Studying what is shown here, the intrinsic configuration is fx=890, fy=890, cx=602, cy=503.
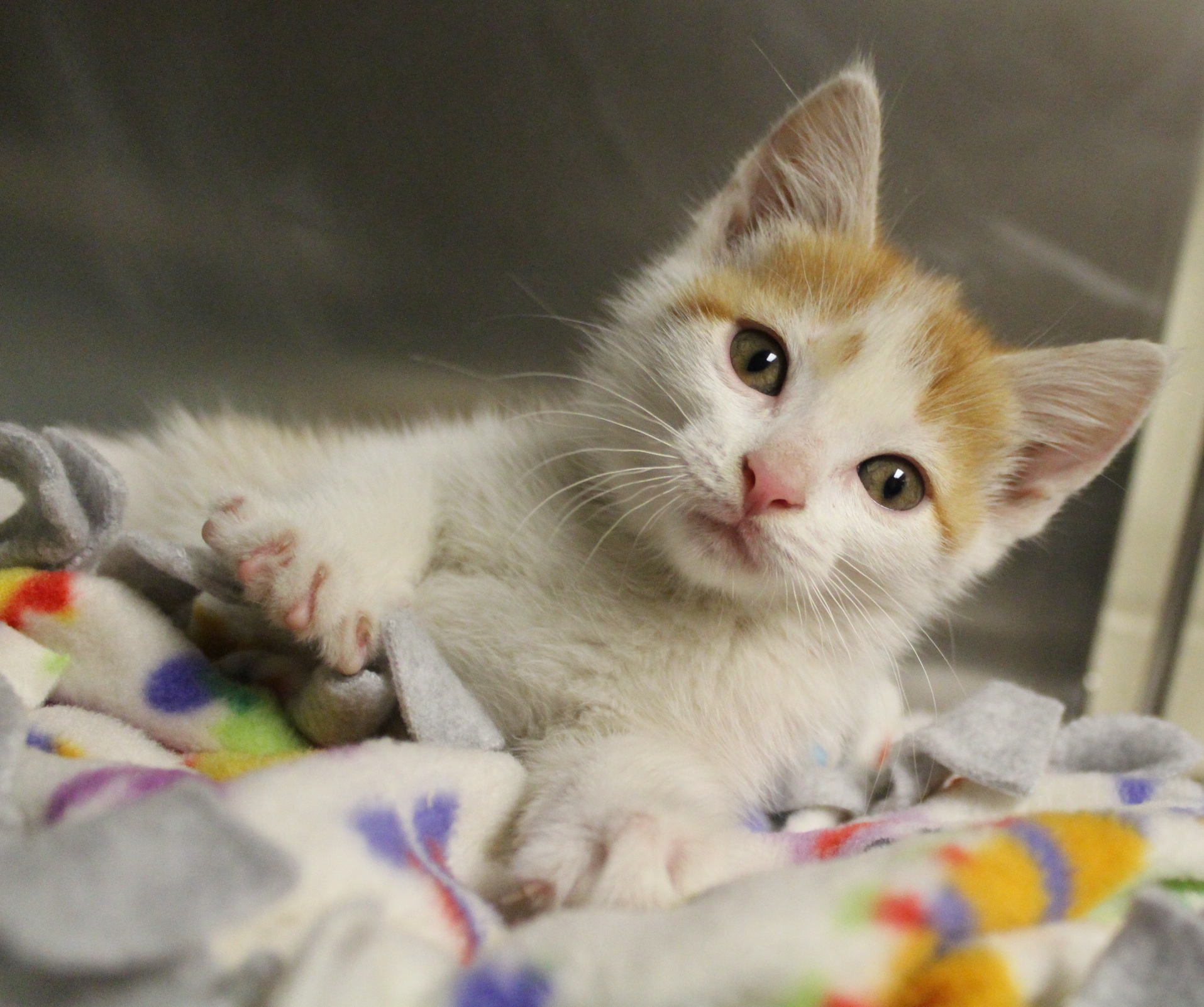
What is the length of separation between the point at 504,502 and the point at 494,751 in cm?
29

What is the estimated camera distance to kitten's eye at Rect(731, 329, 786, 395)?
0.94m

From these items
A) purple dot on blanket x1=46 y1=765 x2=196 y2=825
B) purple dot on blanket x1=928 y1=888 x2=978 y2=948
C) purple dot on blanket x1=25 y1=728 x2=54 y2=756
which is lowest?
purple dot on blanket x1=25 y1=728 x2=54 y2=756

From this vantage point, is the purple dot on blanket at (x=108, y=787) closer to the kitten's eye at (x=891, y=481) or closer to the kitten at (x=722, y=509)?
the kitten at (x=722, y=509)

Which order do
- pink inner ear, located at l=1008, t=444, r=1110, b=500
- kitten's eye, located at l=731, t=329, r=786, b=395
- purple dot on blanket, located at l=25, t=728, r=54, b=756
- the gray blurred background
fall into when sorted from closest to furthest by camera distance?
purple dot on blanket, located at l=25, t=728, r=54, b=756
kitten's eye, located at l=731, t=329, r=786, b=395
pink inner ear, located at l=1008, t=444, r=1110, b=500
the gray blurred background

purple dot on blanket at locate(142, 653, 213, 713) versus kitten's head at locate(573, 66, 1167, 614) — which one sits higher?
kitten's head at locate(573, 66, 1167, 614)

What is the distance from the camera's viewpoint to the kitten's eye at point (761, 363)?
0.94 metres

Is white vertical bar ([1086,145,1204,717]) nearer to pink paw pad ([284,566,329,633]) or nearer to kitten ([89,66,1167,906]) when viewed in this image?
kitten ([89,66,1167,906])

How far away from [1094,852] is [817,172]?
804mm

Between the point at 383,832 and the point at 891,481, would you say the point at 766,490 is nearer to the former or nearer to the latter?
the point at 891,481

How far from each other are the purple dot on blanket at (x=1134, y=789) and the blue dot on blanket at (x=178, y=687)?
38.3 inches

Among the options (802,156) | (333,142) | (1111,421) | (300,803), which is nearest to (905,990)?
(300,803)

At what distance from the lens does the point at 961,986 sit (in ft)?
1.78

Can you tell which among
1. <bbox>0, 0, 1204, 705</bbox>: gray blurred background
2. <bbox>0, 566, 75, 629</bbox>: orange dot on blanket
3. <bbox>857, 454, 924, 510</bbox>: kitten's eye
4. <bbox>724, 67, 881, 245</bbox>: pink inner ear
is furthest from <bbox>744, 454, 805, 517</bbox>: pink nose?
<bbox>0, 0, 1204, 705</bbox>: gray blurred background

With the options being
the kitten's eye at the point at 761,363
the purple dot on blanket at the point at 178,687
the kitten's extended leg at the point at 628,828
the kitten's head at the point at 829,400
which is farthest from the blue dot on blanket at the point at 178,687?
the kitten's eye at the point at 761,363
